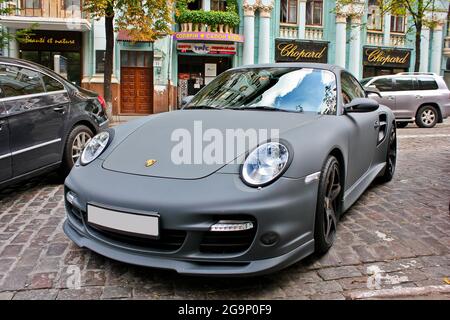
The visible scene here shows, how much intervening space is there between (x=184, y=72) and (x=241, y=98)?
18051 millimetres

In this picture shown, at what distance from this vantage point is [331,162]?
2951 mm

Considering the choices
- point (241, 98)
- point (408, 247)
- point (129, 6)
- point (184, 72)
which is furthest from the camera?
point (184, 72)

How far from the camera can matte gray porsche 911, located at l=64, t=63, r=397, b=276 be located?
238 centimetres

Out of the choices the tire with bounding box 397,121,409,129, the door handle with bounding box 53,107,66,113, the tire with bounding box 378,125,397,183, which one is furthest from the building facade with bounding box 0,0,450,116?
the tire with bounding box 378,125,397,183

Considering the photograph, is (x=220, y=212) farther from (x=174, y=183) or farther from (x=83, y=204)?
(x=83, y=204)

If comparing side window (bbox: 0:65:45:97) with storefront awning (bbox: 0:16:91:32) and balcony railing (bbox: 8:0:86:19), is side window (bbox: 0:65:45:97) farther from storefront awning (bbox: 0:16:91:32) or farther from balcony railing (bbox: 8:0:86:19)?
balcony railing (bbox: 8:0:86:19)

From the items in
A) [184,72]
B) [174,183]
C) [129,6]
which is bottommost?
[174,183]

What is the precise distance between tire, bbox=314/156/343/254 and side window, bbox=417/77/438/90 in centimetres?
1148

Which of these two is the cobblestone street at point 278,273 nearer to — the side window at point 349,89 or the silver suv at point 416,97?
Result: the side window at point 349,89

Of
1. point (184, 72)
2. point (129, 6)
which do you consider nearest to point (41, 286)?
point (129, 6)

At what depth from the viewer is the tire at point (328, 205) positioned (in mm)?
2746

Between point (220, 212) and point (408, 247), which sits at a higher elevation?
point (220, 212)

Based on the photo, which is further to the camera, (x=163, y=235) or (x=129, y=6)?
(x=129, y=6)

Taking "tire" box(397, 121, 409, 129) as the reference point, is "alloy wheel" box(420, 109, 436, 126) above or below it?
above
